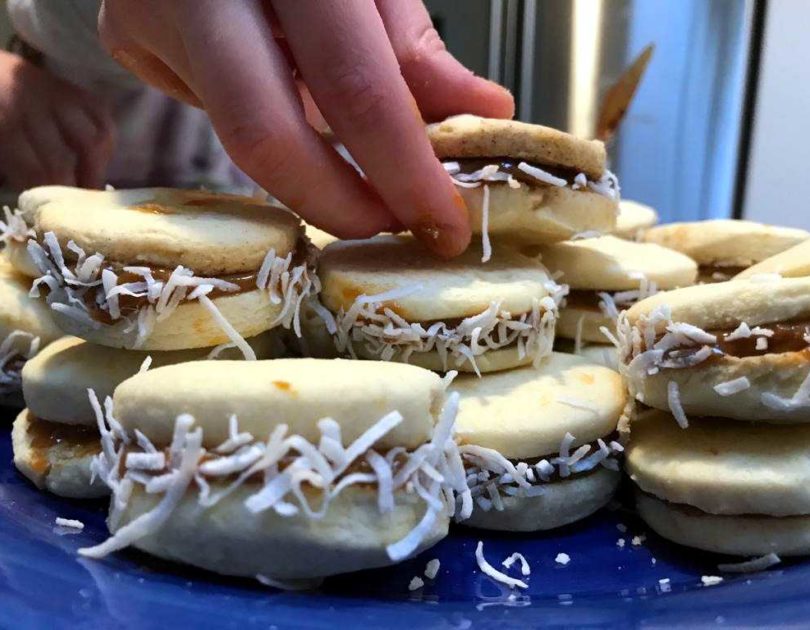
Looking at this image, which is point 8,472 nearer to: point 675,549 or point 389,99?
point 389,99

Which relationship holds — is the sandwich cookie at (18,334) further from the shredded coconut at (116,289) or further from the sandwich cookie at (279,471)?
the sandwich cookie at (279,471)

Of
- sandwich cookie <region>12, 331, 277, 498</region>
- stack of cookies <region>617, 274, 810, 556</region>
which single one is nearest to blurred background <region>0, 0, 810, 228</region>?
stack of cookies <region>617, 274, 810, 556</region>

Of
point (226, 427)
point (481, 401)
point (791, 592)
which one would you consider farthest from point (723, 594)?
point (226, 427)

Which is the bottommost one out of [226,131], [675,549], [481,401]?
[675,549]

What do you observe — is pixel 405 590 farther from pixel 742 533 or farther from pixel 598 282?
pixel 598 282

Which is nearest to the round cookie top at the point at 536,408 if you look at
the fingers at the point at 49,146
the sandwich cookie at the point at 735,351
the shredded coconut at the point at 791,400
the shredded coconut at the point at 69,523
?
the sandwich cookie at the point at 735,351
